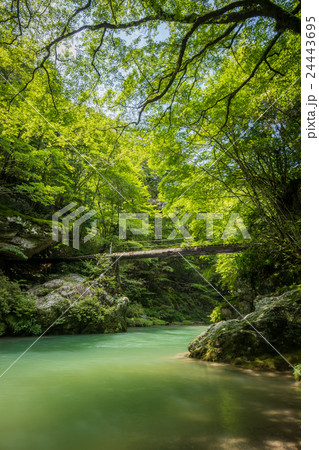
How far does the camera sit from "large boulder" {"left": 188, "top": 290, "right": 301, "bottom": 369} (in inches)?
158

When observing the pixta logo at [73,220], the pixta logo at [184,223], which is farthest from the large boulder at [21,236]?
the pixta logo at [184,223]

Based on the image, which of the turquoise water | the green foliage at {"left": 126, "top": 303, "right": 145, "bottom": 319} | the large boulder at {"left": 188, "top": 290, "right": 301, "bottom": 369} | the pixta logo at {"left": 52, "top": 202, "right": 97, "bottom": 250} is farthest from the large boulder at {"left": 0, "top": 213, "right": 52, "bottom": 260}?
the large boulder at {"left": 188, "top": 290, "right": 301, "bottom": 369}

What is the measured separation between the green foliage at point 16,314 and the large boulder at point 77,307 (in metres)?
0.30

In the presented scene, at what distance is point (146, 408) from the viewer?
238 cm

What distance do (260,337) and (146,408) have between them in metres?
2.60

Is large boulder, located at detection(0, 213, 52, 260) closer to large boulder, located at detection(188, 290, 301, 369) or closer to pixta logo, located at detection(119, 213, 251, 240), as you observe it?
pixta logo, located at detection(119, 213, 251, 240)

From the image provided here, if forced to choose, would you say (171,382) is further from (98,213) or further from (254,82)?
(98,213)

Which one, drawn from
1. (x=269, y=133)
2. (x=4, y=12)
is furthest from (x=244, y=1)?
(x=4, y=12)

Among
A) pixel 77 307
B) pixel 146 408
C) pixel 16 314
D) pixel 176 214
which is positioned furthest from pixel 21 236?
pixel 146 408

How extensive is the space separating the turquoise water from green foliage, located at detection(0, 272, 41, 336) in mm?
4428

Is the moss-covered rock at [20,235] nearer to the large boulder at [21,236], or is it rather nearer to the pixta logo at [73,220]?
the large boulder at [21,236]

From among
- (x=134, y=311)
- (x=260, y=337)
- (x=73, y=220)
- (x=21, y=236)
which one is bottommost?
(x=134, y=311)

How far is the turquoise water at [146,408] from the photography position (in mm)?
1788

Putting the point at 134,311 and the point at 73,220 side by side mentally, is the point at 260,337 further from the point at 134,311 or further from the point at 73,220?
the point at 134,311
